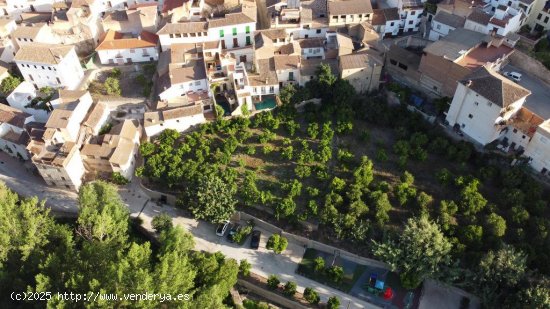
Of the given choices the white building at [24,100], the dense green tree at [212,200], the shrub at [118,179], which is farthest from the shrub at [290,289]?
the white building at [24,100]

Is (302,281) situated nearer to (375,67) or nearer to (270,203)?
(270,203)

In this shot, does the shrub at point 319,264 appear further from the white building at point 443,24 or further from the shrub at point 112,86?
the white building at point 443,24

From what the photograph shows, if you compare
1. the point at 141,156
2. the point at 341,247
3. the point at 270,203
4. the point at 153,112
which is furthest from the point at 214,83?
the point at 341,247

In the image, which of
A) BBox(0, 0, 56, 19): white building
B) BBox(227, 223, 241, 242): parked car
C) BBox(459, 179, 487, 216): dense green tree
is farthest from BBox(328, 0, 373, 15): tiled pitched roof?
BBox(0, 0, 56, 19): white building

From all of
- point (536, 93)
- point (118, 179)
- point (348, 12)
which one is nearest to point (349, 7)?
point (348, 12)

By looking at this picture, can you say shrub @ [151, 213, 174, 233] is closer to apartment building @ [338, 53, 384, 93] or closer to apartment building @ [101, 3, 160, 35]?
apartment building @ [338, 53, 384, 93]
